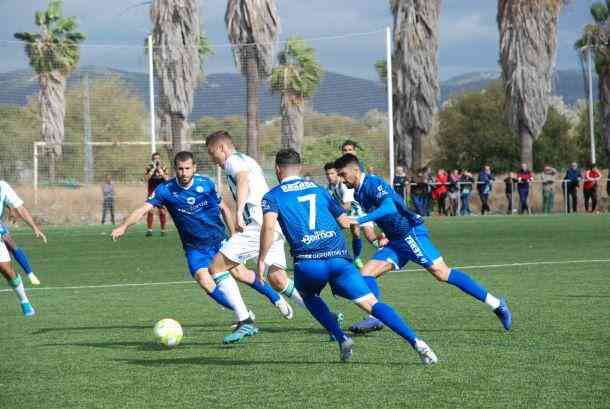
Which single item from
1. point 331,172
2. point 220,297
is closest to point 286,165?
point 220,297

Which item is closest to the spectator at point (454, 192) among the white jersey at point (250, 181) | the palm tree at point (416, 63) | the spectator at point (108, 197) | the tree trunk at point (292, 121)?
the palm tree at point (416, 63)

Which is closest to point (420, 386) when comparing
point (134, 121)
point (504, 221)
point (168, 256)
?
point (168, 256)

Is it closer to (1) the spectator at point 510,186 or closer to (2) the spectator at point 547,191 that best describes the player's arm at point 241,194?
(1) the spectator at point 510,186

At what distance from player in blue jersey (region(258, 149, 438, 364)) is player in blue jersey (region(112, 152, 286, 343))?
1941mm

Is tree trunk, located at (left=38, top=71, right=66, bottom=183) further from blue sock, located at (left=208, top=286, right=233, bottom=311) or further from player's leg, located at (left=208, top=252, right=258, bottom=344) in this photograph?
blue sock, located at (left=208, top=286, right=233, bottom=311)

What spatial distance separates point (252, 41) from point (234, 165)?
31.2 metres

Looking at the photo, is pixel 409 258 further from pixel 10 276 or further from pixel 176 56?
pixel 176 56

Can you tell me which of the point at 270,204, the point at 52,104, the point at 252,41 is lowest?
the point at 270,204

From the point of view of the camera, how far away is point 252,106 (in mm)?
39000

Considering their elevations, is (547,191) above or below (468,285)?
above

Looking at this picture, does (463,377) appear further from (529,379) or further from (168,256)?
(168,256)

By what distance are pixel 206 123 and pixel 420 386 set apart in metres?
38.0

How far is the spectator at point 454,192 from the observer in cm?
3719

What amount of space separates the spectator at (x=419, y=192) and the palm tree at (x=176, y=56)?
29.7 feet
